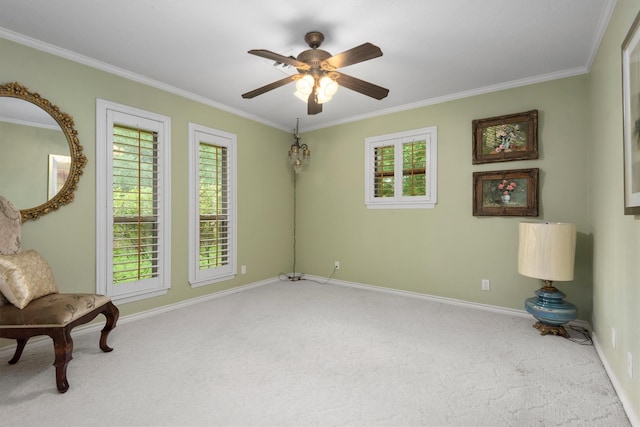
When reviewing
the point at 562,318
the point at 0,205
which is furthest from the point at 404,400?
the point at 0,205

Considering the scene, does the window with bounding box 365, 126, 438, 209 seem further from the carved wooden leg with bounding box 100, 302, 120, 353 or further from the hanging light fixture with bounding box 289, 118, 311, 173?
the carved wooden leg with bounding box 100, 302, 120, 353

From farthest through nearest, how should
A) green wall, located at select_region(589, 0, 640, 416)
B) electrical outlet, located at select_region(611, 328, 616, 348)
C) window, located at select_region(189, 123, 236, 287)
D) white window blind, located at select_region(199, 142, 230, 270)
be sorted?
white window blind, located at select_region(199, 142, 230, 270) < window, located at select_region(189, 123, 236, 287) < electrical outlet, located at select_region(611, 328, 616, 348) < green wall, located at select_region(589, 0, 640, 416)

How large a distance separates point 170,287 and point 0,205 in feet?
5.49

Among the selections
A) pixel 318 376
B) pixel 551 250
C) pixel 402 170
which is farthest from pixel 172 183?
pixel 551 250

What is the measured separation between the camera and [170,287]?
349 cm

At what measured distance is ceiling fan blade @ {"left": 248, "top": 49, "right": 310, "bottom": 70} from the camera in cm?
203

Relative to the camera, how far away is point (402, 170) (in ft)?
13.6

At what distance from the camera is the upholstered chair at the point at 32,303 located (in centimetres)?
189

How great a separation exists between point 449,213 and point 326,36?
2454 millimetres

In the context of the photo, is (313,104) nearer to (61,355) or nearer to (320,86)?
(320,86)

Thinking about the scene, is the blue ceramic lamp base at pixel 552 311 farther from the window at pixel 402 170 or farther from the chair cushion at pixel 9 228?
the chair cushion at pixel 9 228

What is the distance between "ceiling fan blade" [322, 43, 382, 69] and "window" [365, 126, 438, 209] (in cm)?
205

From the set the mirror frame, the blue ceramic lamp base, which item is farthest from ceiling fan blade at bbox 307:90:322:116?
the blue ceramic lamp base

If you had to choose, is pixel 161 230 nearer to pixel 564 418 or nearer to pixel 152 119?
pixel 152 119
